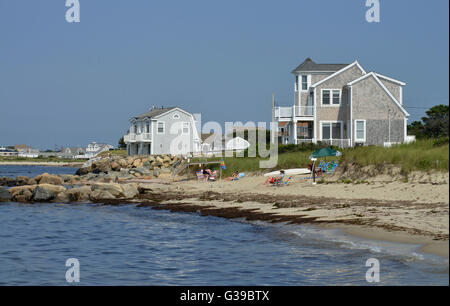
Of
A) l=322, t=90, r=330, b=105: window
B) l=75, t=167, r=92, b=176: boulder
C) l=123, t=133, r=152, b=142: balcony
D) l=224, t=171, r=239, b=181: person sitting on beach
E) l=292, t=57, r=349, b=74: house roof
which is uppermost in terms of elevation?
l=292, t=57, r=349, b=74: house roof

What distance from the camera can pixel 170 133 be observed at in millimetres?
73062

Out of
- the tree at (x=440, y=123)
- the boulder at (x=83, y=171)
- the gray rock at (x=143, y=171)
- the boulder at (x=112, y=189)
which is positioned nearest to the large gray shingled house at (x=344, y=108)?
the gray rock at (x=143, y=171)

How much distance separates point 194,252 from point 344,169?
14.4 metres

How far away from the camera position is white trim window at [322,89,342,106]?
4725cm

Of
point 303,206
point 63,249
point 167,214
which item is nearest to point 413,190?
point 303,206

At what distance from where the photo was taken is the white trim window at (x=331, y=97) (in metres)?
47.2

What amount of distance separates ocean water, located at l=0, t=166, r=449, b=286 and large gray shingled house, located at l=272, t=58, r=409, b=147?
24.3 metres

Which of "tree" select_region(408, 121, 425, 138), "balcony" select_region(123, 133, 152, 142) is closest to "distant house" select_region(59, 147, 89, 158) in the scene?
"balcony" select_region(123, 133, 152, 142)

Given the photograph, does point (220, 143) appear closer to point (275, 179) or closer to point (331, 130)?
point (331, 130)

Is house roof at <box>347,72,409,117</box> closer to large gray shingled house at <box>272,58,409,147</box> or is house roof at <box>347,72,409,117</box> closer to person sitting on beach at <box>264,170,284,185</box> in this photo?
large gray shingled house at <box>272,58,409,147</box>

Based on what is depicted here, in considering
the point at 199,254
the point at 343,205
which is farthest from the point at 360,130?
the point at 199,254

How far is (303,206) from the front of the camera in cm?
2288
